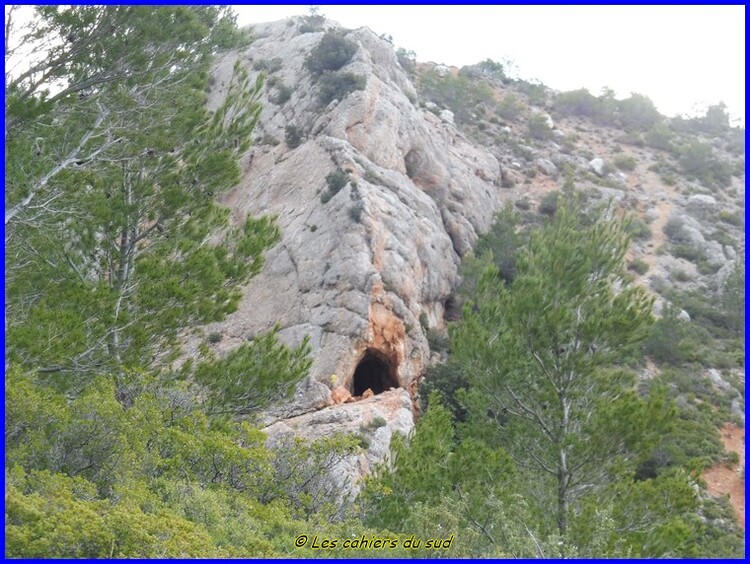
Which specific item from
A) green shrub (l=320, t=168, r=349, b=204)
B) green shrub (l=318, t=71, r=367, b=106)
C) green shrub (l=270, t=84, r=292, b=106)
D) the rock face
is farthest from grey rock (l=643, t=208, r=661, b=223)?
the rock face

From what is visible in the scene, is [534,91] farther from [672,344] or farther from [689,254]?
[672,344]

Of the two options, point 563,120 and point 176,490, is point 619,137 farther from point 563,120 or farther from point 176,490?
point 176,490

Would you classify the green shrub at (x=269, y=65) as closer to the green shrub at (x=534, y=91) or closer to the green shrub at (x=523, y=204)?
the green shrub at (x=523, y=204)

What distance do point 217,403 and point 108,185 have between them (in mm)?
4200

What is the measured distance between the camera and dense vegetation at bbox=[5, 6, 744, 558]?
375 inches

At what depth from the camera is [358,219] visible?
25797mm

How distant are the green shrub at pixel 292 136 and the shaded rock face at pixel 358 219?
387mm

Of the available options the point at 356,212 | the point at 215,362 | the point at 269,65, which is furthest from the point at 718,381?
the point at 269,65

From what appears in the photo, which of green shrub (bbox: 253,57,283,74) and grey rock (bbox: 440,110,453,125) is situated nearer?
green shrub (bbox: 253,57,283,74)

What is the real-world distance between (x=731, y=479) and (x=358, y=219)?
600 inches

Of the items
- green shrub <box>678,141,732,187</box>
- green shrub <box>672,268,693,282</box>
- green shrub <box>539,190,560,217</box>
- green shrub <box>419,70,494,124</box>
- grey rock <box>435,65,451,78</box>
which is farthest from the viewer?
grey rock <box>435,65,451,78</box>

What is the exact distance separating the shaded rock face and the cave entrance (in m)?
0.05

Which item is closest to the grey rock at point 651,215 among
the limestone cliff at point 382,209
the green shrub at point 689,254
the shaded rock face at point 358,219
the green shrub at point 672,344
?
the limestone cliff at point 382,209

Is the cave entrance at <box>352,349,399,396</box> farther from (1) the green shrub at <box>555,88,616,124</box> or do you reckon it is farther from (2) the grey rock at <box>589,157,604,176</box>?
(1) the green shrub at <box>555,88,616,124</box>
